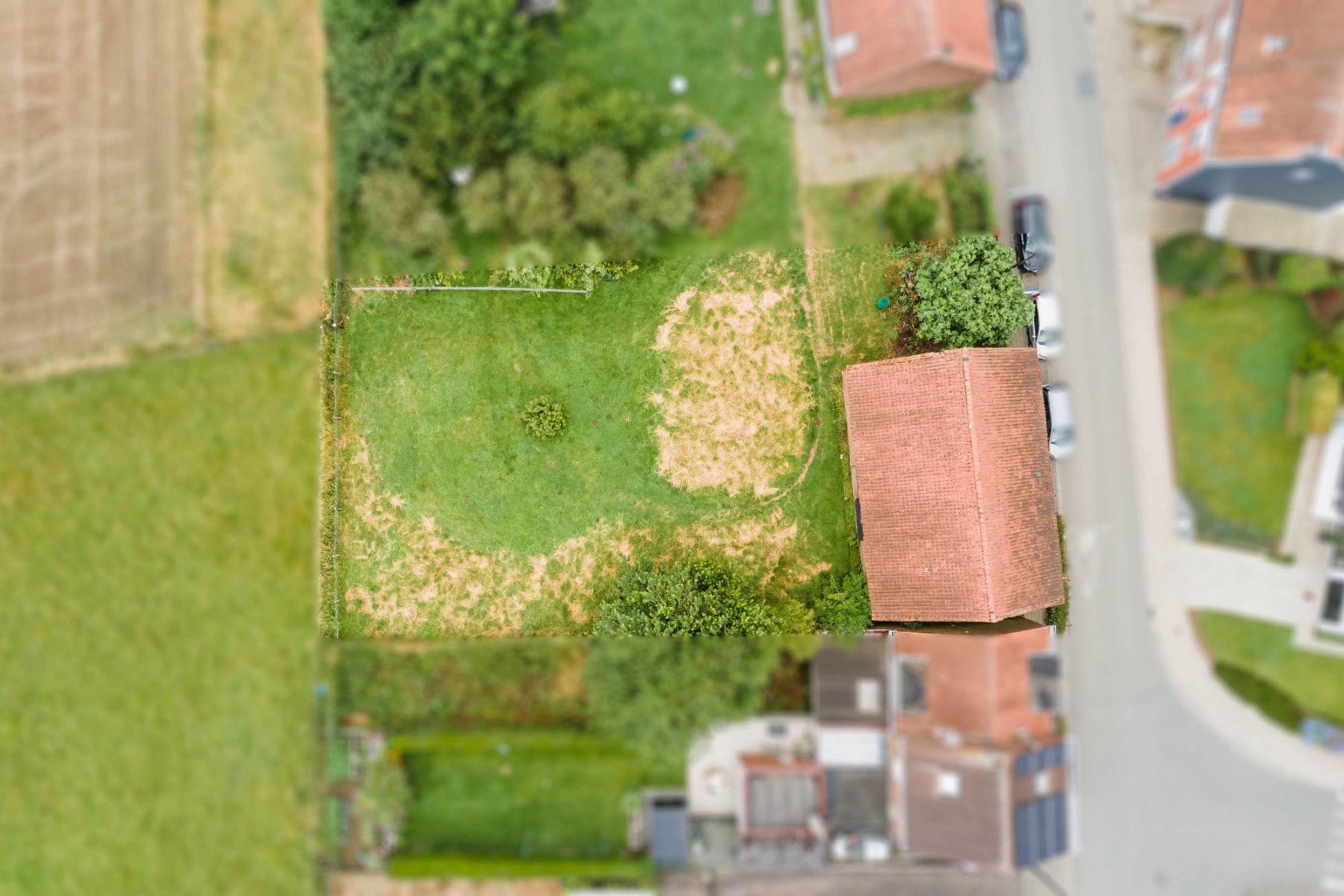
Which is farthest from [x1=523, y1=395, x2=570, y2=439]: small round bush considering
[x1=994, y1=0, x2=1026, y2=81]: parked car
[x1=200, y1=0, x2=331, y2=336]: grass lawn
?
[x1=994, y1=0, x2=1026, y2=81]: parked car

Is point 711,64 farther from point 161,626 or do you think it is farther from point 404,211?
point 161,626

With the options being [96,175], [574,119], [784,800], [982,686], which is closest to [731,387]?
[574,119]

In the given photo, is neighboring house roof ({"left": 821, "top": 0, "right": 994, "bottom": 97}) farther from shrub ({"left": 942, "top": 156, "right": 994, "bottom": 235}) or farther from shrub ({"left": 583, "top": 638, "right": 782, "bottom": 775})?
shrub ({"left": 583, "top": 638, "right": 782, "bottom": 775})

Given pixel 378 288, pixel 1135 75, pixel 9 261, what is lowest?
pixel 378 288

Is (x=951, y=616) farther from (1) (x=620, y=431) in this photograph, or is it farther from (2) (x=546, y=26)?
(2) (x=546, y=26)

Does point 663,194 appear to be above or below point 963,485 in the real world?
above

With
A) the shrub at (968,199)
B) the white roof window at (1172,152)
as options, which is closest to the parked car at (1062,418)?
the shrub at (968,199)

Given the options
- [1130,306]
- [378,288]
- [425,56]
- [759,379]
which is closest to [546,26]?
[425,56]
